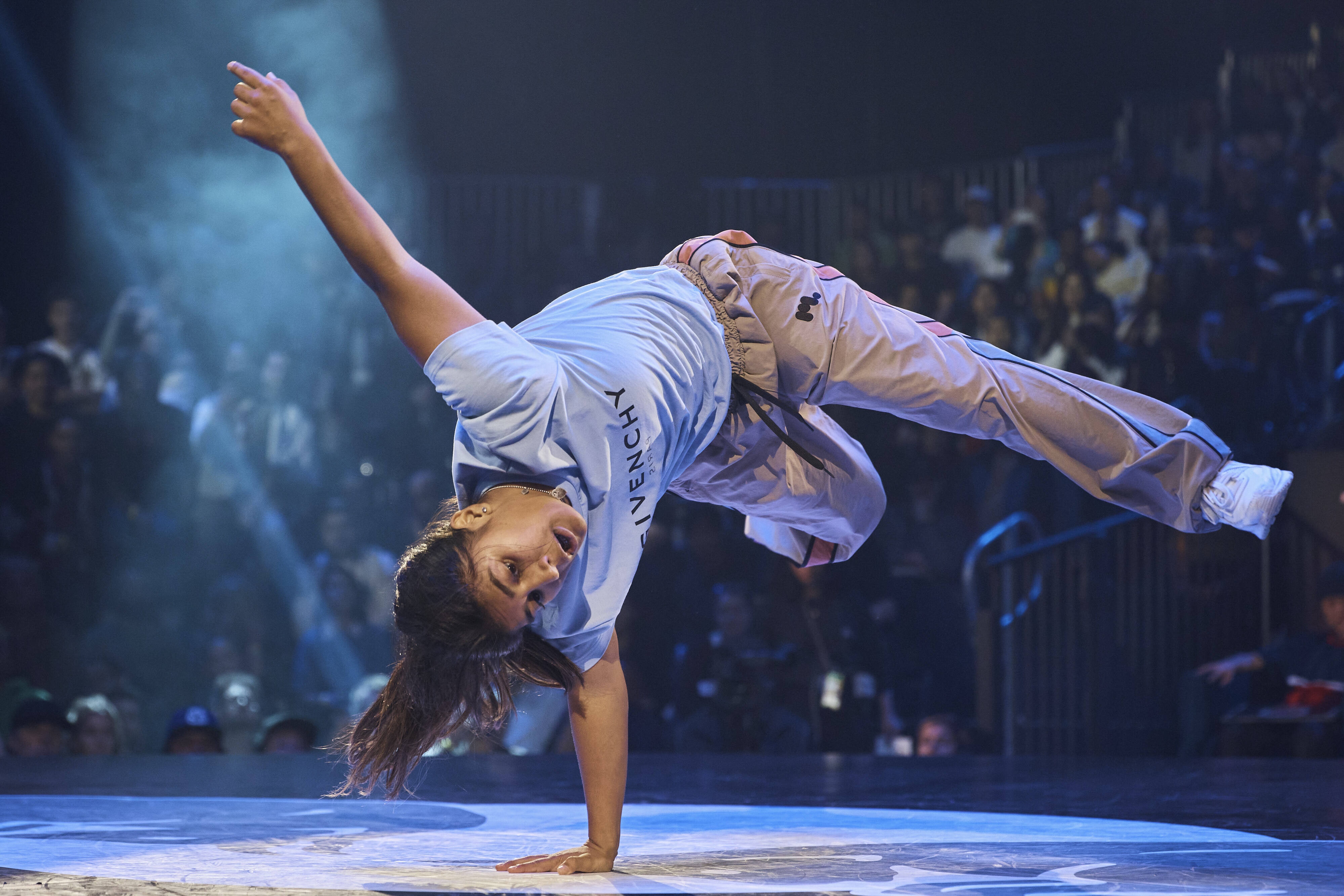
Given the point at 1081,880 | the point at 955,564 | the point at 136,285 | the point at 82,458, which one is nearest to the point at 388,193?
the point at 136,285

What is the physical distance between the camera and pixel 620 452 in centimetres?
171

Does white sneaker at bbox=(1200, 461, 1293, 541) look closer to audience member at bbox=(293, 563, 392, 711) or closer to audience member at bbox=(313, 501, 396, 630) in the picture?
audience member at bbox=(293, 563, 392, 711)

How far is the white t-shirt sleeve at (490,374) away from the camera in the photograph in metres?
1.54

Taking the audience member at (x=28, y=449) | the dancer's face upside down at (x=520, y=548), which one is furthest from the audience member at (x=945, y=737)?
the audience member at (x=28, y=449)

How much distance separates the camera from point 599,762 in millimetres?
1833

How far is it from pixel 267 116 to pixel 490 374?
0.43 metres

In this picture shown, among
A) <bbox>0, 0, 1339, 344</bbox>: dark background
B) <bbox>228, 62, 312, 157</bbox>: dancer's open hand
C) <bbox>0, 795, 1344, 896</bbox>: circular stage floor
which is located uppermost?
<bbox>0, 0, 1339, 344</bbox>: dark background

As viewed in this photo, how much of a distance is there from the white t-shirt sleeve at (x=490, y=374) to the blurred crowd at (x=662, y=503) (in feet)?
10.1

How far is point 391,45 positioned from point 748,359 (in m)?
5.54

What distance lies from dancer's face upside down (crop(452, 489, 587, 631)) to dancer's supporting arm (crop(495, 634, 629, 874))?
269 mm

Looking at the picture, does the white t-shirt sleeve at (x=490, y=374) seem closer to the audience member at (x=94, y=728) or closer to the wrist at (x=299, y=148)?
the wrist at (x=299, y=148)

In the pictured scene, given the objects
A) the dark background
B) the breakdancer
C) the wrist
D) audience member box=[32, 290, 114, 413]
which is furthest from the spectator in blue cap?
the dark background

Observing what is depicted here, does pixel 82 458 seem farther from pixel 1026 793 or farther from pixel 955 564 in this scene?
pixel 1026 793

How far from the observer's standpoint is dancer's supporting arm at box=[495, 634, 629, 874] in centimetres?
176
